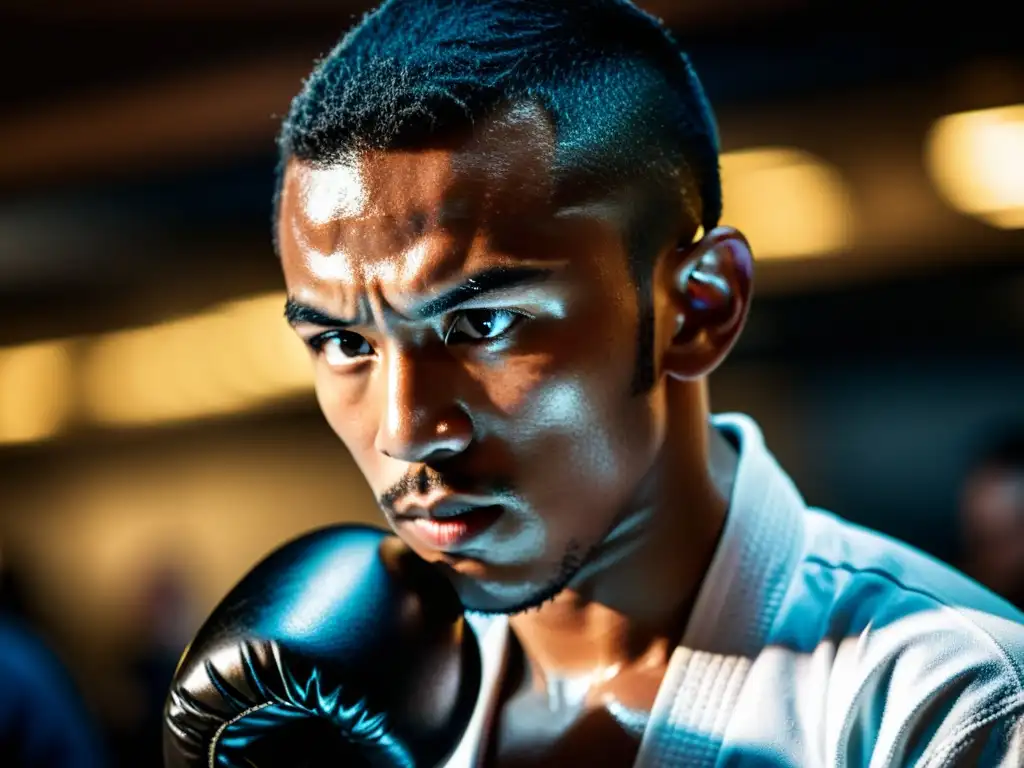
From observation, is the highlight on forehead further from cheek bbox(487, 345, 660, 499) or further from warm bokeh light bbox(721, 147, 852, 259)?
warm bokeh light bbox(721, 147, 852, 259)

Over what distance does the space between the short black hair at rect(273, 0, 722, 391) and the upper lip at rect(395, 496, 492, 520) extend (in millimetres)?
253

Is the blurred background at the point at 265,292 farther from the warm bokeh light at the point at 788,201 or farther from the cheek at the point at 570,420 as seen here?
the cheek at the point at 570,420

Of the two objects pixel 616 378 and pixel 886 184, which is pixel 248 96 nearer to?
pixel 886 184

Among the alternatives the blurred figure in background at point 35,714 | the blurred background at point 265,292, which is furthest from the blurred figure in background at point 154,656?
the blurred figure in background at point 35,714

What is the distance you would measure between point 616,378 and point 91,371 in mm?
5889

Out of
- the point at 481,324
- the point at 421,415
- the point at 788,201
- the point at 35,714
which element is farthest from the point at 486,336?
the point at 788,201

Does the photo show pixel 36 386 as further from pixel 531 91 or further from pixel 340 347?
pixel 531 91

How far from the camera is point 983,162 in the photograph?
4402 millimetres

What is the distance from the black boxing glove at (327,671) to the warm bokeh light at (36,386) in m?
5.63

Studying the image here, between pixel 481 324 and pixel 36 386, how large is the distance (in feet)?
19.6

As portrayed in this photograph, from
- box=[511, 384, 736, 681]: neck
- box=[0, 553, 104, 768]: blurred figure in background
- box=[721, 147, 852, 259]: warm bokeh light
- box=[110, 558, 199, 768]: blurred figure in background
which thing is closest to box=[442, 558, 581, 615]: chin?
box=[511, 384, 736, 681]: neck

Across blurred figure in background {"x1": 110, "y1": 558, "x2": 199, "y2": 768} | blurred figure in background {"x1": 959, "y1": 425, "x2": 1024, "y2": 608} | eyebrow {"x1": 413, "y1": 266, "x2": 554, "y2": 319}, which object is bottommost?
blurred figure in background {"x1": 110, "y1": 558, "x2": 199, "y2": 768}

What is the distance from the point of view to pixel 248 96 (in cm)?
469

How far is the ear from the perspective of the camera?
1345mm
